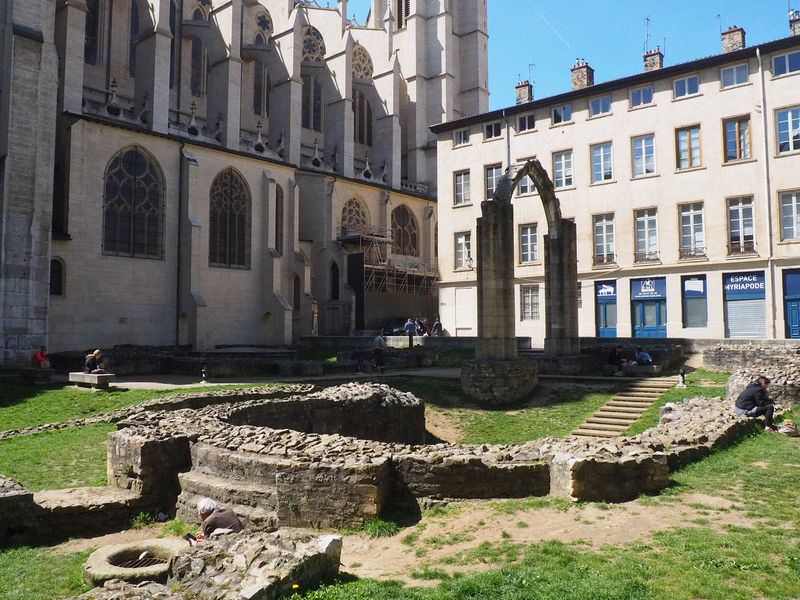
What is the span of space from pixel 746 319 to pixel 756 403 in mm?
20897

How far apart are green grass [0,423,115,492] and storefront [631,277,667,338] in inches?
1133

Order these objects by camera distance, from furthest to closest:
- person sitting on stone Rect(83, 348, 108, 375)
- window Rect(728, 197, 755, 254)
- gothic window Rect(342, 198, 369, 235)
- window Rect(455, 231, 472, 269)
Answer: gothic window Rect(342, 198, 369, 235) → window Rect(455, 231, 472, 269) → window Rect(728, 197, 755, 254) → person sitting on stone Rect(83, 348, 108, 375)

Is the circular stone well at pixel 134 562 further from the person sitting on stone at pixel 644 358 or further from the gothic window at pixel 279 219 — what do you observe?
the gothic window at pixel 279 219

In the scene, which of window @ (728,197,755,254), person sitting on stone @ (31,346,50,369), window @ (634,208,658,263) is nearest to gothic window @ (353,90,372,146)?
window @ (634,208,658,263)

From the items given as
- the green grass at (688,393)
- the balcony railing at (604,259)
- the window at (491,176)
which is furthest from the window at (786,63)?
the green grass at (688,393)

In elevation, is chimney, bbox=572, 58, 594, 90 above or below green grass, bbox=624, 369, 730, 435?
above

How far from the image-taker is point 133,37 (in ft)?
142

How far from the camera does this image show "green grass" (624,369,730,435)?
692 inches

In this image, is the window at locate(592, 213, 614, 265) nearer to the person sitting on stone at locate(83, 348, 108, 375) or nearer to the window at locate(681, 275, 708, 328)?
the window at locate(681, 275, 708, 328)

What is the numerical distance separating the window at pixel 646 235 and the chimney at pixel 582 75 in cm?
889

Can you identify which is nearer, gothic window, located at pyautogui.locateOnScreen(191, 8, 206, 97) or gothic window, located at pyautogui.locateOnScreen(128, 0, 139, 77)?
gothic window, located at pyautogui.locateOnScreen(128, 0, 139, 77)

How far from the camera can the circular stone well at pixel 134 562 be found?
22.7ft

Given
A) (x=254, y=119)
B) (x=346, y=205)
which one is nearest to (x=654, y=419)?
(x=346, y=205)

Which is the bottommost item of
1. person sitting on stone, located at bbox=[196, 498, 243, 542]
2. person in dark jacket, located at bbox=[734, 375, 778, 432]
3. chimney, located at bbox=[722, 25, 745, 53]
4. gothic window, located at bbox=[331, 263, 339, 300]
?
person sitting on stone, located at bbox=[196, 498, 243, 542]
